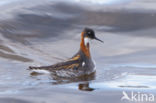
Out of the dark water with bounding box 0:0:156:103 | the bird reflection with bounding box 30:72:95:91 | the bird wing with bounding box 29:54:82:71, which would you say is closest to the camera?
the dark water with bounding box 0:0:156:103

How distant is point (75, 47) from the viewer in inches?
488

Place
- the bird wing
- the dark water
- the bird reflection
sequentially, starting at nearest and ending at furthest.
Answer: the dark water → the bird reflection → the bird wing

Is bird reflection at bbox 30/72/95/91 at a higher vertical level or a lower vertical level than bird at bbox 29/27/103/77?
lower

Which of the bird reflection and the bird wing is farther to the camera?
the bird wing

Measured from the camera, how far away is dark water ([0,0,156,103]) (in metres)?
8.29

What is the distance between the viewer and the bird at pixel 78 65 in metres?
9.73

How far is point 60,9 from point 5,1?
1.84 meters

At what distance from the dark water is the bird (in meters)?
0.26

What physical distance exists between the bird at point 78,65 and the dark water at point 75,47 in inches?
10.2

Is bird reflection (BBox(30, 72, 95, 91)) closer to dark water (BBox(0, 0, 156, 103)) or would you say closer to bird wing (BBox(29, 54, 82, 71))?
dark water (BBox(0, 0, 156, 103))

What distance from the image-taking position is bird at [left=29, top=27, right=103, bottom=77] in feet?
31.9

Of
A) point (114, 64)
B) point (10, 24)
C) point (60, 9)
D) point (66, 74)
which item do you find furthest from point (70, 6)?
point (66, 74)

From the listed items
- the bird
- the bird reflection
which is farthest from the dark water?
the bird

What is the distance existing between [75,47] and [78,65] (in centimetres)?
221
